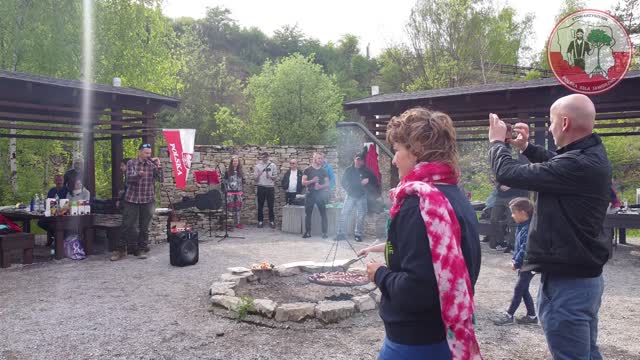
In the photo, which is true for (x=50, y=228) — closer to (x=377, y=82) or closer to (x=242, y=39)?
(x=377, y=82)

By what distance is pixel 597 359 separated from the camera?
257 cm

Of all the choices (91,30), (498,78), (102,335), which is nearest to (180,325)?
(102,335)

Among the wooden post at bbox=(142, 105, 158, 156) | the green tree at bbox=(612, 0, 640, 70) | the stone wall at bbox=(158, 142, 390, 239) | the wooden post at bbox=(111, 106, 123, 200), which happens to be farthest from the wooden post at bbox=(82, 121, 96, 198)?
the green tree at bbox=(612, 0, 640, 70)

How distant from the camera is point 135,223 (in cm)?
877

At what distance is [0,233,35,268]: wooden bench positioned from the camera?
26.6 ft

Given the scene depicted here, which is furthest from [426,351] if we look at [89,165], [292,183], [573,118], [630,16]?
[630,16]

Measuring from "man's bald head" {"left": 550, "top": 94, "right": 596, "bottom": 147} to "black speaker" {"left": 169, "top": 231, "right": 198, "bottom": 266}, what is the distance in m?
6.57

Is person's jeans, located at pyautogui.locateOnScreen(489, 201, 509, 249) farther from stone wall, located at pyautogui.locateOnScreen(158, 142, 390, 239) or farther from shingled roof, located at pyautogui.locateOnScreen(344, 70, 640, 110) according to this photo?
stone wall, located at pyautogui.locateOnScreen(158, 142, 390, 239)

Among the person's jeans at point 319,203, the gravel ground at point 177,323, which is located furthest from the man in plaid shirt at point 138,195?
the person's jeans at point 319,203

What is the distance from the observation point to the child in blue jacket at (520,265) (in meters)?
4.81

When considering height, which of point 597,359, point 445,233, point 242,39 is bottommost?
point 597,359

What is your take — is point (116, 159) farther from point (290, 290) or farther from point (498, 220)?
point (498, 220)

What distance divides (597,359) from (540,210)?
0.82 meters

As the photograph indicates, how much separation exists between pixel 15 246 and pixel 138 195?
2133 mm
